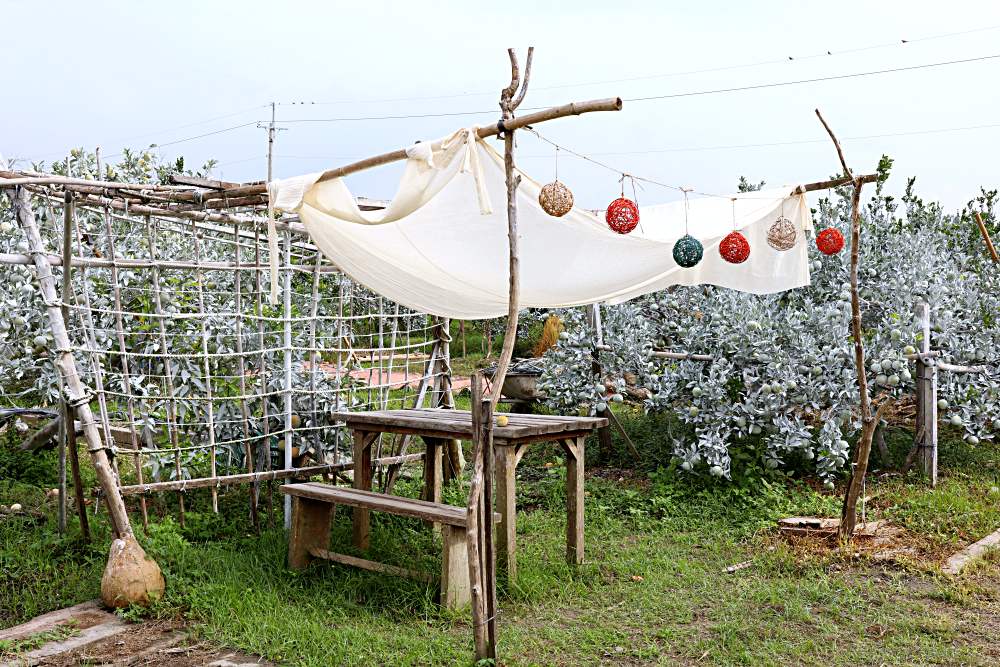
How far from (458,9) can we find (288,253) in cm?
178

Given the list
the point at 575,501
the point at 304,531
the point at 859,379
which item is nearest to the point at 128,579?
the point at 304,531

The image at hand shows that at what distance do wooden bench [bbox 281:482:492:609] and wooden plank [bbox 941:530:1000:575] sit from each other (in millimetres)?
2356

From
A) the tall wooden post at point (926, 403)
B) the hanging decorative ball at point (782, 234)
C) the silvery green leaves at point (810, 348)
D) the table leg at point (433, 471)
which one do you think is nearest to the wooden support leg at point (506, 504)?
the table leg at point (433, 471)

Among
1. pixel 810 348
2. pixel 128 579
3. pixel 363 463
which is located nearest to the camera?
pixel 128 579

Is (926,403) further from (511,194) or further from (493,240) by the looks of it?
(511,194)

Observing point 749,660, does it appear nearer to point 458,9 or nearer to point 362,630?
point 362,630

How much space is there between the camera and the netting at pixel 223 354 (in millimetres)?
4863

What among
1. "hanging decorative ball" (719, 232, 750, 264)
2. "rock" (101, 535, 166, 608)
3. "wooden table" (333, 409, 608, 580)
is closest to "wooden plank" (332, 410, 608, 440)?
"wooden table" (333, 409, 608, 580)

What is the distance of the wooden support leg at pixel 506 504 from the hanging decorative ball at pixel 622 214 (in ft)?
4.02

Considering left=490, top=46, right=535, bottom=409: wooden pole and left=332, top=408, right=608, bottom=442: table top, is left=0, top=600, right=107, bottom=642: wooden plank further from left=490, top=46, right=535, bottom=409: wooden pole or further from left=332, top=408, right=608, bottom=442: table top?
left=490, top=46, right=535, bottom=409: wooden pole

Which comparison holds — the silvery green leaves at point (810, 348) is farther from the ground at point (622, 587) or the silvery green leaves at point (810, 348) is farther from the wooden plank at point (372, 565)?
the wooden plank at point (372, 565)

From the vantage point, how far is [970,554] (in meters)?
4.67

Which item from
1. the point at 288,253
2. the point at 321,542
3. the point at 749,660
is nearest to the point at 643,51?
the point at 288,253

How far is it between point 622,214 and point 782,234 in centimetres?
129
